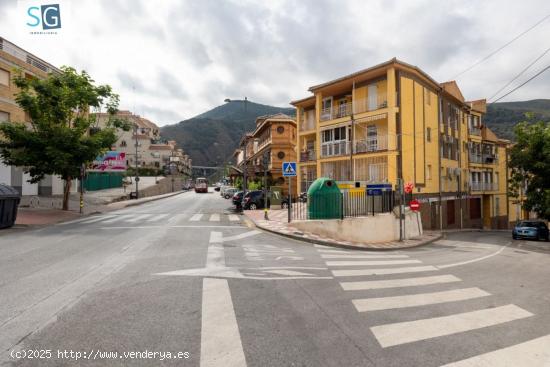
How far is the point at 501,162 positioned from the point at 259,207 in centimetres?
3208

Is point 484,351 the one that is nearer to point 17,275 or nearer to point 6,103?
point 17,275

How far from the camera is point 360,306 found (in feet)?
15.6

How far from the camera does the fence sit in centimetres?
1368

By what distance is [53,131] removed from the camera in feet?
59.4

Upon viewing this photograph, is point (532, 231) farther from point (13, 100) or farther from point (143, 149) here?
point (143, 149)

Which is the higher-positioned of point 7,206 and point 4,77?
point 4,77

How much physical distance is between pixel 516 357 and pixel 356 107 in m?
22.0

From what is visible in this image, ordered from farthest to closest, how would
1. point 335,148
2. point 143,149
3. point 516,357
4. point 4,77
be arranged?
point 143,149 → point 335,148 → point 4,77 → point 516,357

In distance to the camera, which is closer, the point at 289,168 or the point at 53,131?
the point at 289,168

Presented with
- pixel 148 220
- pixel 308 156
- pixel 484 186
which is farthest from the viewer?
pixel 484 186

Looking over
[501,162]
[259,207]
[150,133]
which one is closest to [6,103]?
[259,207]

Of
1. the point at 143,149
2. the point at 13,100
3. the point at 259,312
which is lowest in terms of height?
the point at 259,312

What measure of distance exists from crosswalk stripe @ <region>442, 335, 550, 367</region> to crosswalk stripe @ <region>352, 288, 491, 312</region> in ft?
4.72

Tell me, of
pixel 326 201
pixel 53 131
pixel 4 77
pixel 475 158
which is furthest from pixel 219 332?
pixel 475 158
